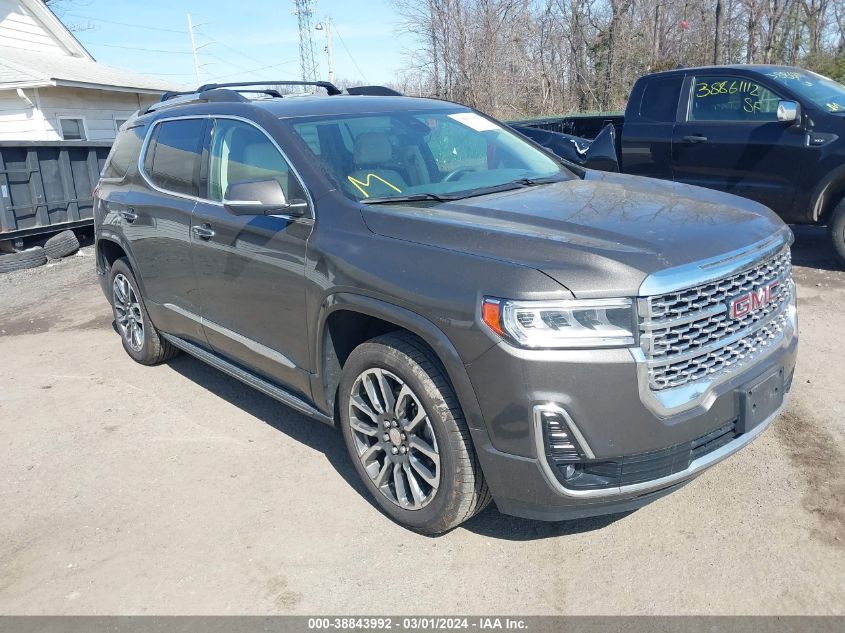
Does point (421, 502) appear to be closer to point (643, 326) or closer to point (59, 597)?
point (643, 326)

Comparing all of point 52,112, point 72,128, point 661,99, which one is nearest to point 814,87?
point 661,99

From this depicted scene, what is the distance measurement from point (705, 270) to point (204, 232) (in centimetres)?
280

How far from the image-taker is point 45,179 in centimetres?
1070

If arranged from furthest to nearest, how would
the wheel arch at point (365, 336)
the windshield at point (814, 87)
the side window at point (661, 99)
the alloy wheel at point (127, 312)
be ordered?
the side window at point (661, 99) → the windshield at point (814, 87) → the alloy wheel at point (127, 312) → the wheel arch at point (365, 336)

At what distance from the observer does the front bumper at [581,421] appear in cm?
255

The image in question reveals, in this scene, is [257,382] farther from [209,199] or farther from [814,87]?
[814,87]

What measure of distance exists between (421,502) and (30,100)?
16324mm

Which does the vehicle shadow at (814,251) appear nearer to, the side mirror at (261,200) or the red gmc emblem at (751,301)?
the red gmc emblem at (751,301)

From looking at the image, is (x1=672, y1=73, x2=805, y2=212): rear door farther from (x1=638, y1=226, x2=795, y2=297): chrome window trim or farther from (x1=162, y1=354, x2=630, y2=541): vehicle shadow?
(x1=162, y1=354, x2=630, y2=541): vehicle shadow

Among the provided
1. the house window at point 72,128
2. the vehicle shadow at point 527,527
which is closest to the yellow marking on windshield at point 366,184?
the vehicle shadow at point 527,527

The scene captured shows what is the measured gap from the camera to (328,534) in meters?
3.36

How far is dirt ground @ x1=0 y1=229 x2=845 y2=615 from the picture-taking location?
286 centimetres

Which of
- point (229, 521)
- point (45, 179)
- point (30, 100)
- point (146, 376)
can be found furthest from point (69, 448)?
point (30, 100)

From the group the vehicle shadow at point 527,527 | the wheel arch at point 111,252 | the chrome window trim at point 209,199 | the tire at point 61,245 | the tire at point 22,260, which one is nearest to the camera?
the vehicle shadow at point 527,527
